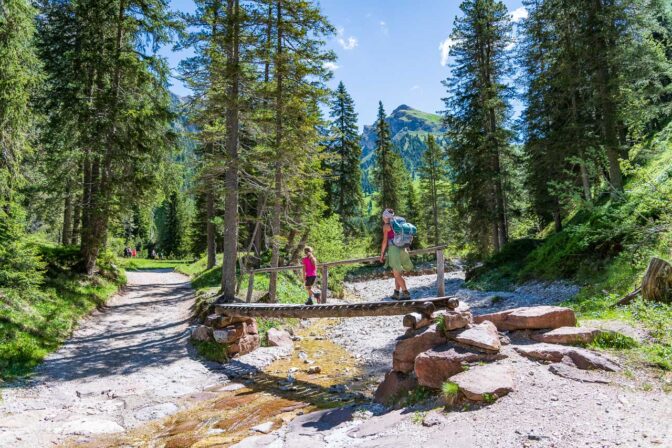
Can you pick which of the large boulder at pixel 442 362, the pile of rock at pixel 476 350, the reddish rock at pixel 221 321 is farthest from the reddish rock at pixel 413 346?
the reddish rock at pixel 221 321

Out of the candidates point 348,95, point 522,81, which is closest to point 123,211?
point 522,81

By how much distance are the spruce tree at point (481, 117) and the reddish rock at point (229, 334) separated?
17281mm

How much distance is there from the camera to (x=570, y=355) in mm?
6207

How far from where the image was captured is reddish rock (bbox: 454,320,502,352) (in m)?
6.54

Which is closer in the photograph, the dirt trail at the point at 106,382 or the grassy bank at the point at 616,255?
the dirt trail at the point at 106,382

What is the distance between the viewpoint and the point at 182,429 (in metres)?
7.30

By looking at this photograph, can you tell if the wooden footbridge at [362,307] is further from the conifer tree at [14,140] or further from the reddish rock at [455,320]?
the conifer tree at [14,140]

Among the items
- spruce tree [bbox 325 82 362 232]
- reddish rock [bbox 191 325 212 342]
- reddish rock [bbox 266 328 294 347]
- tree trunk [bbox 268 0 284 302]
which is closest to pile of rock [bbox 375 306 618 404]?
reddish rock [bbox 266 328 294 347]

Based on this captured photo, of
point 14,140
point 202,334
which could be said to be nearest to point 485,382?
point 202,334

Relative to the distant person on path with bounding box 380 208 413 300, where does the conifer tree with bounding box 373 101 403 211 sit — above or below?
above

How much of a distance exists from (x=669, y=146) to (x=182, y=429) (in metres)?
20.4

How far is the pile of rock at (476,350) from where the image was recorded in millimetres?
5914

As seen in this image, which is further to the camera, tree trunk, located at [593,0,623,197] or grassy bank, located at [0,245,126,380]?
tree trunk, located at [593,0,623,197]

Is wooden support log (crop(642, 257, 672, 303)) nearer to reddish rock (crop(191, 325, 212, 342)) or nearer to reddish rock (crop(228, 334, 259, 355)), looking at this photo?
reddish rock (crop(228, 334, 259, 355))
